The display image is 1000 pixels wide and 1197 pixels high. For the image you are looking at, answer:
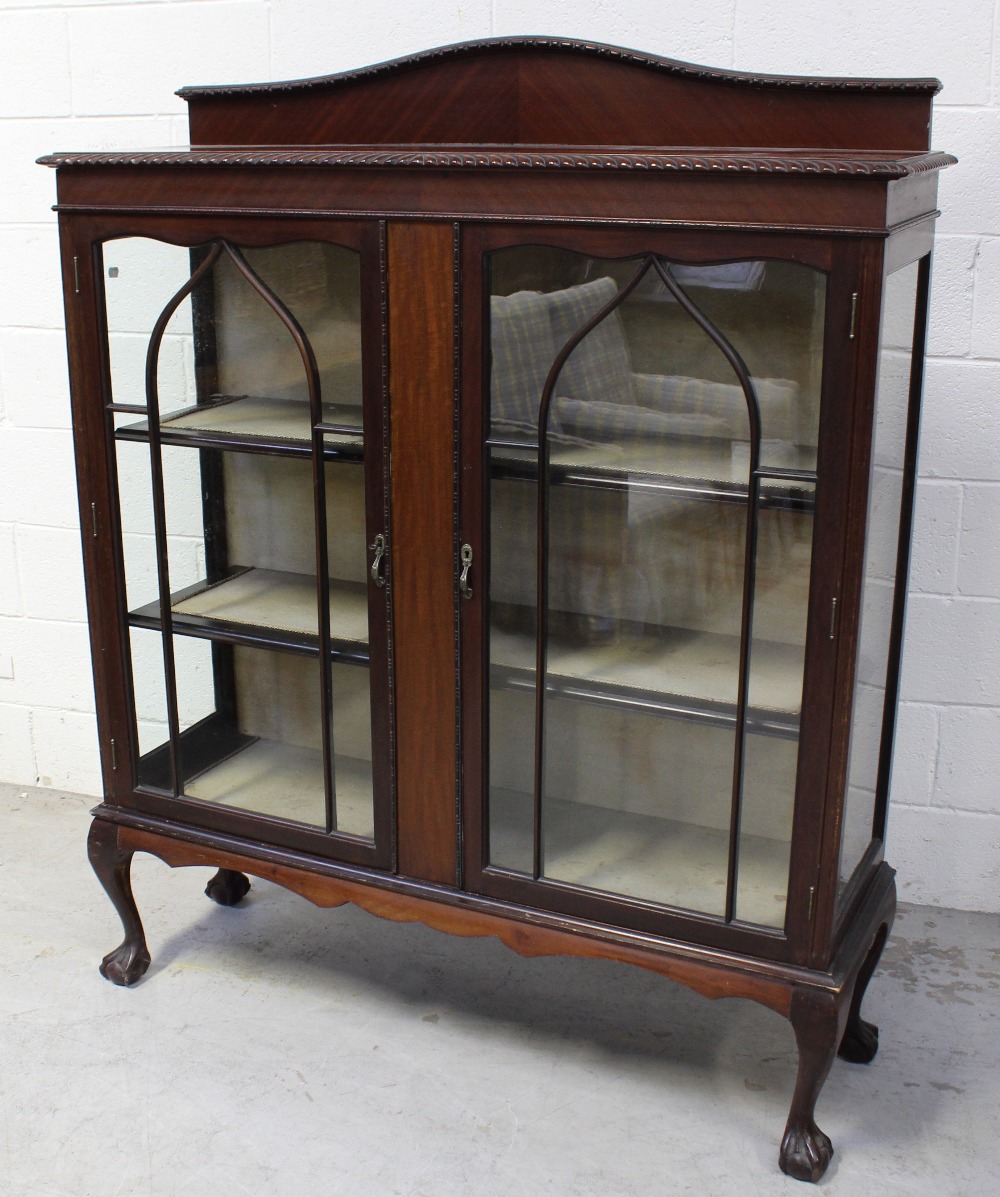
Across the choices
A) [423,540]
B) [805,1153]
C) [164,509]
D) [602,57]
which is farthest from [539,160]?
[805,1153]

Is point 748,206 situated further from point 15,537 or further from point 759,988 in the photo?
point 15,537

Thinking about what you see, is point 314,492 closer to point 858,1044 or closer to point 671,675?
point 671,675

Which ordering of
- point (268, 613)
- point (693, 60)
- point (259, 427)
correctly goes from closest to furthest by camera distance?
point (259, 427) → point (268, 613) → point (693, 60)

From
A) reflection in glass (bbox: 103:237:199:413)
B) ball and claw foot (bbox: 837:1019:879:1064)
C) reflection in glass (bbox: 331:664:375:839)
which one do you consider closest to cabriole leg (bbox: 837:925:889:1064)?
ball and claw foot (bbox: 837:1019:879:1064)

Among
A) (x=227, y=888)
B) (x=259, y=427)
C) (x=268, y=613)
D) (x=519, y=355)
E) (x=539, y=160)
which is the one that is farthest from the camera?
(x=227, y=888)

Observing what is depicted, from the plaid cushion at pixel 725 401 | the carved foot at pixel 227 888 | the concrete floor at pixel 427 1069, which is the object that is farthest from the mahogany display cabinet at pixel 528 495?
the carved foot at pixel 227 888

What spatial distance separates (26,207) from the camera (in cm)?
254

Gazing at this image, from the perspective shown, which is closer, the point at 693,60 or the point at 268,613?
the point at 268,613

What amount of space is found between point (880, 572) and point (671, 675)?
12.0 inches

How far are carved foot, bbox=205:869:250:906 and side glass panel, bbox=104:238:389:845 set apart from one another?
392mm

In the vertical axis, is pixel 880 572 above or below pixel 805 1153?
above

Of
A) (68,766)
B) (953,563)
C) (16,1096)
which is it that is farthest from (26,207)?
(953,563)

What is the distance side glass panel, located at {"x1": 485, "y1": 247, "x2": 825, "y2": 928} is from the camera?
1568 mm

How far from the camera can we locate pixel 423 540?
5.82 ft
